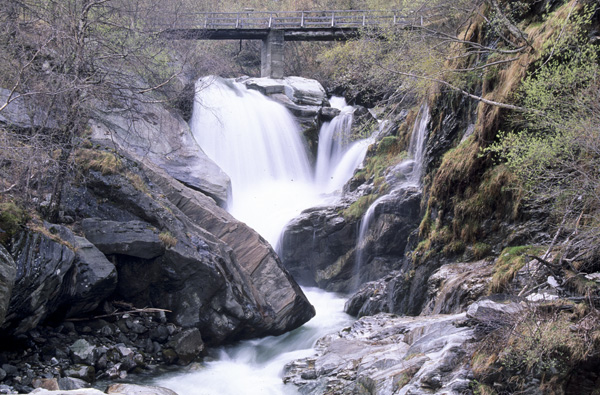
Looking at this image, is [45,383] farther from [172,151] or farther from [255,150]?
[255,150]

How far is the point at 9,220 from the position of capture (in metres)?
7.48

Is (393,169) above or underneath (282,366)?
above

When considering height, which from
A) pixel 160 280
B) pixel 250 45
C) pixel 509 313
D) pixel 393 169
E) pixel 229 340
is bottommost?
pixel 229 340

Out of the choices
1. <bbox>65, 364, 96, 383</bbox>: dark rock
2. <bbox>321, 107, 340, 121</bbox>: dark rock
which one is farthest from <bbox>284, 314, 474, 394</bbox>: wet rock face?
<bbox>321, 107, 340, 121</bbox>: dark rock

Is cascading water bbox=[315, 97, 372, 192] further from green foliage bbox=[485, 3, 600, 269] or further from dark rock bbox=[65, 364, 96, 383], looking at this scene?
dark rock bbox=[65, 364, 96, 383]

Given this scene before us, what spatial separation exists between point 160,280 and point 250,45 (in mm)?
29202

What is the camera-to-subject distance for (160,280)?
10297 millimetres

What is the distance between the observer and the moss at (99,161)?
1082 cm

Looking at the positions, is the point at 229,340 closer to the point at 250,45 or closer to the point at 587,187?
the point at 587,187

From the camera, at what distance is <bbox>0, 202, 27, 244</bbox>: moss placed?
7363 millimetres

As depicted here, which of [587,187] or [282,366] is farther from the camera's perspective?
[282,366]

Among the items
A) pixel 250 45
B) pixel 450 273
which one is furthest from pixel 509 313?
pixel 250 45

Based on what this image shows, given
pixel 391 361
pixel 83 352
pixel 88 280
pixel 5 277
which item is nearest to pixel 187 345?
pixel 83 352

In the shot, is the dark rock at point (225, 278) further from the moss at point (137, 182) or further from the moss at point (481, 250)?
the moss at point (481, 250)
